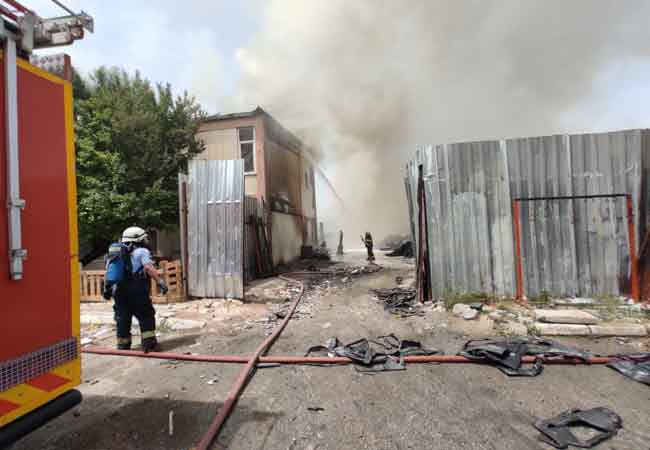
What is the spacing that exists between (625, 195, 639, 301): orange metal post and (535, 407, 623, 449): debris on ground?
3.45 m

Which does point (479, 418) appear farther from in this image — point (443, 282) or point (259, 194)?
point (259, 194)

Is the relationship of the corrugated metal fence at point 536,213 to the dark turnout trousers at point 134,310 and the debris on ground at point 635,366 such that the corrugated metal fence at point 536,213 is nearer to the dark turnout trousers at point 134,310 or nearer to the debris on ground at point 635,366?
the debris on ground at point 635,366

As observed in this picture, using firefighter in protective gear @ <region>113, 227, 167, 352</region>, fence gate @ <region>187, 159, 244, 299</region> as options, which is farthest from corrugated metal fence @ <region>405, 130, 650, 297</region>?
firefighter in protective gear @ <region>113, 227, 167, 352</region>

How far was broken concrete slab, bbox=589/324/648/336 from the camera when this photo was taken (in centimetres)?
416

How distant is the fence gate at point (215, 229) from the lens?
666 centimetres

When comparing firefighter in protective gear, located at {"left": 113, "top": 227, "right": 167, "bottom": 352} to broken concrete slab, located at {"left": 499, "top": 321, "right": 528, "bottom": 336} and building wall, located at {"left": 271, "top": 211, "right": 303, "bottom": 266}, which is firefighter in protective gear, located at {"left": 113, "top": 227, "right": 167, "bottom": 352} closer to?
broken concrete slab, located at {"left": 499, "top": 321, "right": 528, "bottom": 336}

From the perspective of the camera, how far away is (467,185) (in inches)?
219

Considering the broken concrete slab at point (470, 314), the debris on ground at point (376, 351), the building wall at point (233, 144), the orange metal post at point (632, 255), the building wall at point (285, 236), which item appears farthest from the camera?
the building wall at point (285, 236)

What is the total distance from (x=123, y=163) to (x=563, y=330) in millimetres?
10839

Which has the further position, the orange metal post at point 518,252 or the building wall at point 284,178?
the building wall at point 284,178

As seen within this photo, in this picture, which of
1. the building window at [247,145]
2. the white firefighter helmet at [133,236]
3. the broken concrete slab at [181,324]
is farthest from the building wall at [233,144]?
the white firefighter helmet at [133,236]

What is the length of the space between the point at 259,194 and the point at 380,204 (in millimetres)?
20617

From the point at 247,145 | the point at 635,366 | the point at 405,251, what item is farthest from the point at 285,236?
the point at 635,366

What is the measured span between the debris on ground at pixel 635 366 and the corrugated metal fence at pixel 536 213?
1835mm
